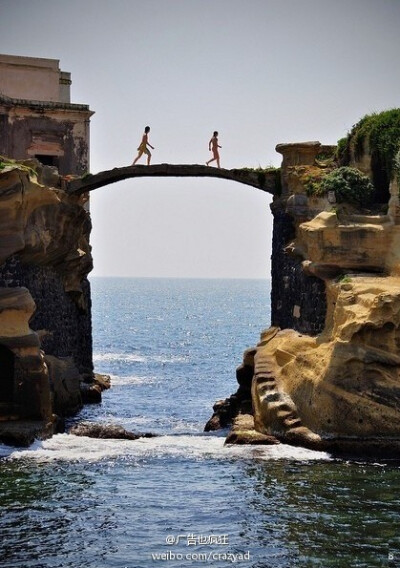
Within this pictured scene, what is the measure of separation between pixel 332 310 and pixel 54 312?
1486cm

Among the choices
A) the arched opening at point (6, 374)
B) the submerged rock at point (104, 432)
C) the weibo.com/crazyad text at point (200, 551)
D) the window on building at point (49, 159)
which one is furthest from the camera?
the window on building at point (49, 159)

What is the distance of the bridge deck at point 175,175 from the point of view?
160 ft

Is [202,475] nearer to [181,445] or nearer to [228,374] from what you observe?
[181,445]

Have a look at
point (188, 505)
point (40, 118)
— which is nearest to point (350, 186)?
point (188, 505)

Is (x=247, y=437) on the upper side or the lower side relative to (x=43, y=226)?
lower

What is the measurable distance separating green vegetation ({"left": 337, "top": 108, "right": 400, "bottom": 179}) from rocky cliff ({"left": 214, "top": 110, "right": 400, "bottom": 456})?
0.31 feet

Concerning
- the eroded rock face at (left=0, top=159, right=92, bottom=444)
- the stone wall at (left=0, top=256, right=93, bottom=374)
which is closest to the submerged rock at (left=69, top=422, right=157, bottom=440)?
the eroded rock face at (left=0, top=159, right=92, bottom=444)

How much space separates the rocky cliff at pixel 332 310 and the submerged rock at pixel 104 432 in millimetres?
3671

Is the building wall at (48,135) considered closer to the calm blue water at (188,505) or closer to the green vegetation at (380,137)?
the calm blue water at (188,505)

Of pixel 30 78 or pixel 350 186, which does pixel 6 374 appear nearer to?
pixel 350 186

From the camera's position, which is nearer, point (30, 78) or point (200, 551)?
point (200, 551)

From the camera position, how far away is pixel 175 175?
163 feet

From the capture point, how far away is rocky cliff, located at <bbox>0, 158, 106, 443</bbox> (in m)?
39.9

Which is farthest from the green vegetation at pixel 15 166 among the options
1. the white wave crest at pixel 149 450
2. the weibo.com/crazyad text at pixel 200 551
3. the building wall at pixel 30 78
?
the weibo.com/crazyad text at pixel 200 551
